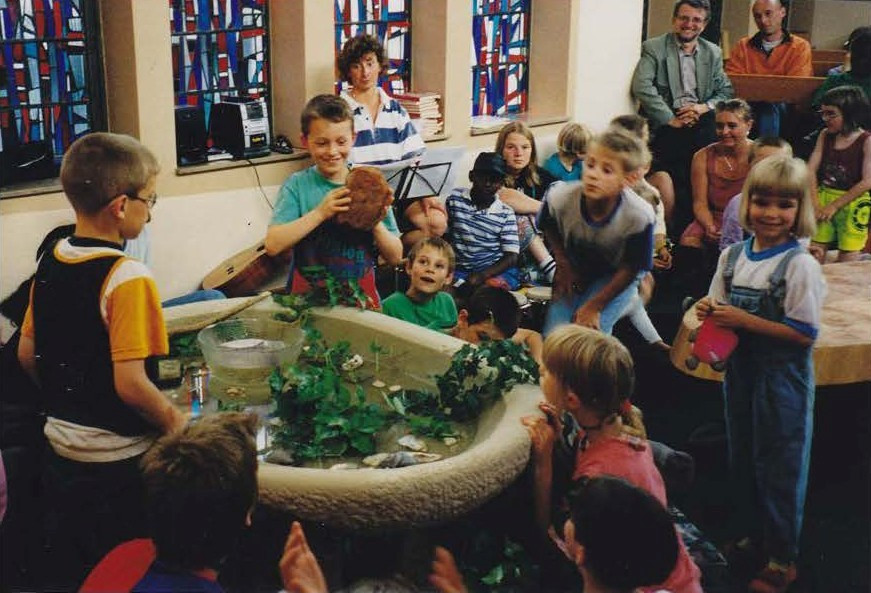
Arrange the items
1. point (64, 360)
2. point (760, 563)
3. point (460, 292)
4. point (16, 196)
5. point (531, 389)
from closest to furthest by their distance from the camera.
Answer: point (64, 360)
point (531, 389)
point (760, 563)
point (16, 196)
point (460, 292)

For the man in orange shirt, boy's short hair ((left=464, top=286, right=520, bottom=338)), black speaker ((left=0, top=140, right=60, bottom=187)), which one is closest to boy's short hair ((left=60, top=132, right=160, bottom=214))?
boy's short hair ((left=464, top=286, right=520, bottom=338))

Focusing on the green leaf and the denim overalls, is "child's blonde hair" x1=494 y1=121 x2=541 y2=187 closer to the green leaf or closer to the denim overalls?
the denim overalls

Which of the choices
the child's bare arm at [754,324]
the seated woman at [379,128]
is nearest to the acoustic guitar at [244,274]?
the seated woman at [379,128]

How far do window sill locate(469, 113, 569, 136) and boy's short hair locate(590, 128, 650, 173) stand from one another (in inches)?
149

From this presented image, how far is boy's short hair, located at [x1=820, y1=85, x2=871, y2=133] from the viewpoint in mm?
7375

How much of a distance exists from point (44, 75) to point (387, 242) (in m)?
2.83

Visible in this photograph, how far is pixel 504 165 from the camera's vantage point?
6.95 meters

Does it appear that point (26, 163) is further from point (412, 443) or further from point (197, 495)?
point (197, 495)

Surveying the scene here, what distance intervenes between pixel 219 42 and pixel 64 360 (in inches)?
176

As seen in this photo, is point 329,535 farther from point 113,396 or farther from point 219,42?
point 219,42

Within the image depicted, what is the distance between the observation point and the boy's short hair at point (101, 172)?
2.83 metres

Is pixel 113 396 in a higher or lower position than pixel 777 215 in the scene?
lower

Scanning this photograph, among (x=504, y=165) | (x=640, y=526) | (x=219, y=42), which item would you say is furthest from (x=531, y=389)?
(x=219, y=42)

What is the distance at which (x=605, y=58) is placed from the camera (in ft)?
30.7
